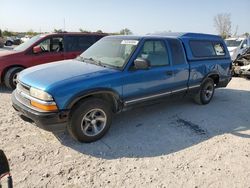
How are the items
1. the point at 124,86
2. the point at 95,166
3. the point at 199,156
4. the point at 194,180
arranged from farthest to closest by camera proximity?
the point at 124,86 → the point at 199,156 → the point at 95,166 → the point at 194,180

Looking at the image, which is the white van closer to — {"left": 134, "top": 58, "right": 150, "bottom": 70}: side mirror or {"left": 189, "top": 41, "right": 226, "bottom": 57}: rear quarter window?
{"left": 189, "top": 41, "right": 226, "bottom": 57}: rear quarter window

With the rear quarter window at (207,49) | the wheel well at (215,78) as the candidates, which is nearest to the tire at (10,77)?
the rear quarter window at (207,49)

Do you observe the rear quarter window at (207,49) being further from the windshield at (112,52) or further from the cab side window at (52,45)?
the cab side window at (52,45)

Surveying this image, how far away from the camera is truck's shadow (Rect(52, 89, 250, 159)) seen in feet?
12.8

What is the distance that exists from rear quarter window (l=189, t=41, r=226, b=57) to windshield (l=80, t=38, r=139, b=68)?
187 cm

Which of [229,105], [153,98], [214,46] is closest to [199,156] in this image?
[153,98]

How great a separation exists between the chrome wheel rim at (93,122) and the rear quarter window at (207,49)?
9.56 feet

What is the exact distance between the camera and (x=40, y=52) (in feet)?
24.7

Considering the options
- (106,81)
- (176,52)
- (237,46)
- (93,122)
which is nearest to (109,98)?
(106,81)

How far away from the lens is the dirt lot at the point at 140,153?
3166 mm

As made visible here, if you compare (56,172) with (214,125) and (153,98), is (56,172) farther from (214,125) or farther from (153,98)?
(214,125)

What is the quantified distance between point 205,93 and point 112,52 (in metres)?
3.01

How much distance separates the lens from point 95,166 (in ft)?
11.2

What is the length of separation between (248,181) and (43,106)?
10.0 feet
